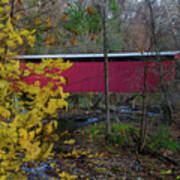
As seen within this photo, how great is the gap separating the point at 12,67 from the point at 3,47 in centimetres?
27

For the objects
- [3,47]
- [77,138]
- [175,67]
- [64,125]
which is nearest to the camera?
[3,47]

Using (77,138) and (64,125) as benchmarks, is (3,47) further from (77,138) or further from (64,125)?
(64,125)

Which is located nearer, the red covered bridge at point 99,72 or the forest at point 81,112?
the forest at point 81,112

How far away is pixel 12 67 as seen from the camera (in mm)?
986

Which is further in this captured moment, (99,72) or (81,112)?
(81,112)

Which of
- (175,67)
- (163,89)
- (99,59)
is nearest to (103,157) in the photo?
(163,89)

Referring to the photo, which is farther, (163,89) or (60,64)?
(163,89)

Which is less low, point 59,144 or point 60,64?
point 60,64

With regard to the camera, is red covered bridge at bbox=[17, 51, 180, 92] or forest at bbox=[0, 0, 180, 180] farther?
red covered bridge at bbox=[17, 51, 180, 92]

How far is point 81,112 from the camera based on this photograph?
745cm

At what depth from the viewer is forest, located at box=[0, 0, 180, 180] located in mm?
1050

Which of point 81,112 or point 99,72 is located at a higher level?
point 99,72

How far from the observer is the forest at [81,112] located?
3.44 feet

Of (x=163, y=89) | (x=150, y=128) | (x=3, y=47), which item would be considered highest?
(x=3, y=47)
